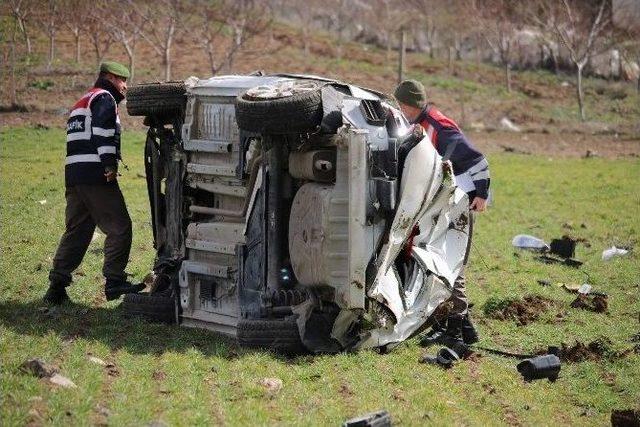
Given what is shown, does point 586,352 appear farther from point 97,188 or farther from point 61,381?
point 61,381

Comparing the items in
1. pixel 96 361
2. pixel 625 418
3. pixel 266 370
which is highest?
pixel 96 361

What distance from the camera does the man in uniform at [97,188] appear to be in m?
8.62

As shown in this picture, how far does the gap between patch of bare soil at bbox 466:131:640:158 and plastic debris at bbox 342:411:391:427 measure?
2271 centimetres

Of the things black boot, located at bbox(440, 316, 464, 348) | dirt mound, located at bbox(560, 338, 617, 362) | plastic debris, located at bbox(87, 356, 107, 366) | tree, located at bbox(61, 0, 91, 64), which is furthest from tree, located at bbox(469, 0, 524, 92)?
plastic debris, located at bbox(87, 356, 107, 366)

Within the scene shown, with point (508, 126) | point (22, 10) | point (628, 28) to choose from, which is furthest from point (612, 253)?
point (628, 28)

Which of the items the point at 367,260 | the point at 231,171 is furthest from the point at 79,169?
the point at 367,260

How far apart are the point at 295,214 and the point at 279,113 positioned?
817 millimetres

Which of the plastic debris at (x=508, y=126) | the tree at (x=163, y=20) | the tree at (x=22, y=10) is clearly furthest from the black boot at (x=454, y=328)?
the tree at (x=22, y=10)

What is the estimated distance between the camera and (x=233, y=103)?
25.9 feet

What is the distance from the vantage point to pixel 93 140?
28.4ft

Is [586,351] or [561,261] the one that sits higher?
[586,351]

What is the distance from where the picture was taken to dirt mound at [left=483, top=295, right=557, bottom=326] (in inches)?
388

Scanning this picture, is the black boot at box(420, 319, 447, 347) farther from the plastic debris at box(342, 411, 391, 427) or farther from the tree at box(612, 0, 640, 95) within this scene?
the tree at box(612, 0, 640, 95)

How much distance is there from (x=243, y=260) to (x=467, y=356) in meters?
2.14
